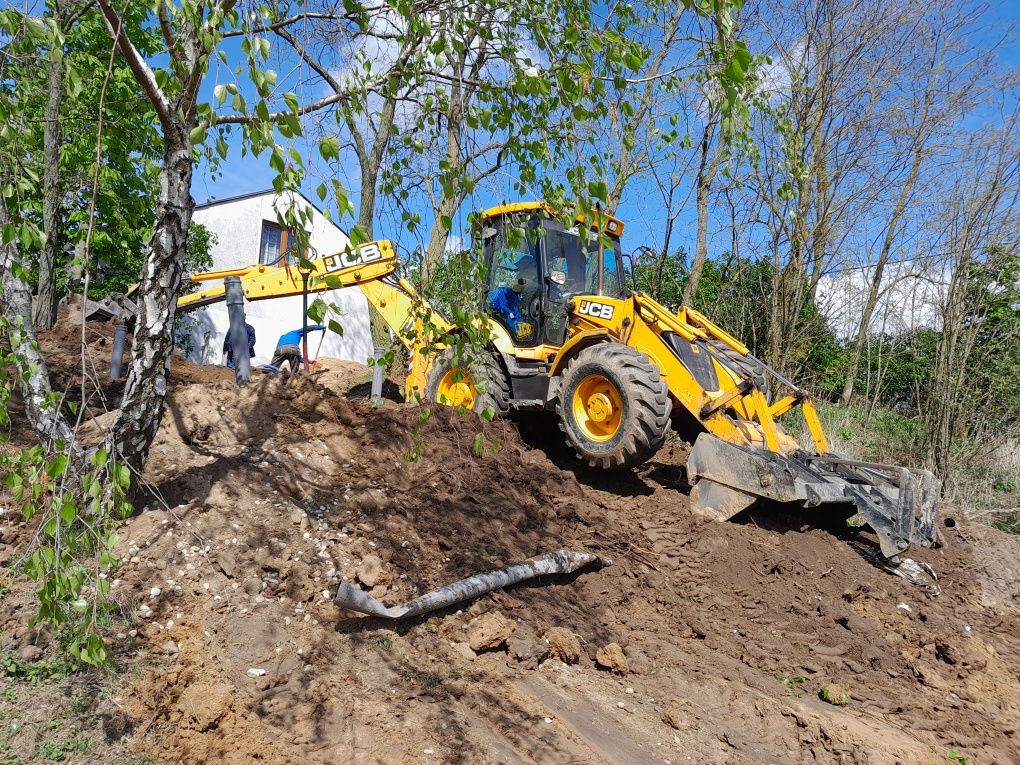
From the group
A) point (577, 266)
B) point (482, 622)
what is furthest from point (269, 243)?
point (482, 622)

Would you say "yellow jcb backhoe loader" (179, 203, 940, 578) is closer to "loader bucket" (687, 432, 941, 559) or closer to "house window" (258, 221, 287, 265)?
"loader bucket" (687, 432, 941, 559)

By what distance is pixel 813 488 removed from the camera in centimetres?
632

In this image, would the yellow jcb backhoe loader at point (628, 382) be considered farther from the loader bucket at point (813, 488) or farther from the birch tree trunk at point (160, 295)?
the birch tree trunk at point (160, 295)

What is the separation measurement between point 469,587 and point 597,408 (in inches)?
122

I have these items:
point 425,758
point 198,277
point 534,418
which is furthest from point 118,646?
point 534,418

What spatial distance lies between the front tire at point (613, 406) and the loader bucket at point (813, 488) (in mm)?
511

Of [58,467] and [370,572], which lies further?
[370,572]

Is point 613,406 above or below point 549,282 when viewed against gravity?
below

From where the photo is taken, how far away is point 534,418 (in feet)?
29.9

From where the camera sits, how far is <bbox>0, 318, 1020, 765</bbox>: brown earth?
3504 mm

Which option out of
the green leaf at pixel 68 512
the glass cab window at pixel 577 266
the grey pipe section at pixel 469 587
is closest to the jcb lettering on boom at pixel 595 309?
the glass cab window at pixel 577 266

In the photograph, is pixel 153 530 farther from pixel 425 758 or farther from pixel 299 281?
pixel 299 281

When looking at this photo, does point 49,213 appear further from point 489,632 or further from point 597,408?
point 489,632

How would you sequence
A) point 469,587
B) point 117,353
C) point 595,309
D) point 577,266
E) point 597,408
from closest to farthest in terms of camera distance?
1. point 469,587
2. point 117,353
3. point 597,408
4. point 595,309
5. point 577,266
